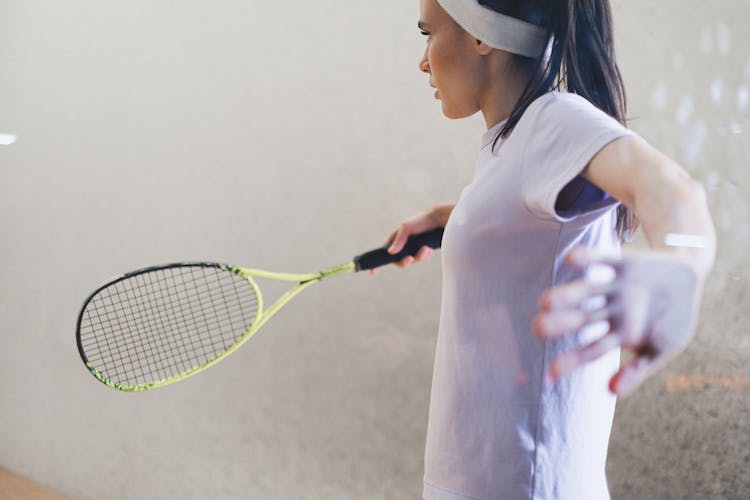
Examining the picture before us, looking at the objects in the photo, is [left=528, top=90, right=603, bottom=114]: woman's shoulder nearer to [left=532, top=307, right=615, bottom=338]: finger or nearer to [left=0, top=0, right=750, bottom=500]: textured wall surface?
[left=532, top=307, right=615, bottom=338]: finger

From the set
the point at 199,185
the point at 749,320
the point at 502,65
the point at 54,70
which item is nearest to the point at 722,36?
the point at 749,320

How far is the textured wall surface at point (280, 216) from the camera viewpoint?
1.45m

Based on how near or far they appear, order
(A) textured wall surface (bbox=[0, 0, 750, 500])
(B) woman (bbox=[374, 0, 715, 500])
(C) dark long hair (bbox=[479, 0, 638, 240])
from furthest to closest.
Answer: (A) textured wall surface (bbox=[0, 0, 750, 500]) → (C) dark long hair (bbox=[479, 0, 638, 240]) → (B) woman (bbox=[374, 0, 715, 500])

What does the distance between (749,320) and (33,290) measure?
1.87 meters

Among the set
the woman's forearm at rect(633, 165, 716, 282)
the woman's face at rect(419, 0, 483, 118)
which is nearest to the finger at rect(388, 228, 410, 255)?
the woman's face at rect(419, 0, 483, 118)

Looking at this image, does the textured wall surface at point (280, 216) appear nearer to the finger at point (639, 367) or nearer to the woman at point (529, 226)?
the woman at point (529, 226)

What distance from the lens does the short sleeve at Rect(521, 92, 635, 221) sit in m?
0.49

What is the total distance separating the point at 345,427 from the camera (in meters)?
1.71

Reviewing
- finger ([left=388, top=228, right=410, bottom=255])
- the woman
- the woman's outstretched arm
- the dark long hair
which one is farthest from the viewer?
finger ([left=388, top=228, right=410, bottom=255])

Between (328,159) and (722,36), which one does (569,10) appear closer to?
(722,36)

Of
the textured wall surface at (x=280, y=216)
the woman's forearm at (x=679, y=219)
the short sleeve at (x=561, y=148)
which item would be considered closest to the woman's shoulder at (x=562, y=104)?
the short sleeve at (x=561, y=148)

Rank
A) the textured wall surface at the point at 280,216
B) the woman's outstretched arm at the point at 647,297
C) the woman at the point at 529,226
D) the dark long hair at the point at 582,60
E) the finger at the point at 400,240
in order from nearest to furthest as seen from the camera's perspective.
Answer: the woman's outstretched arm at the point at 647,297, the woman at the point at 529,226, the dark long hair at the point at 582,60, the finger at the point at 400,240, the textured wall surface at the point at 280,216

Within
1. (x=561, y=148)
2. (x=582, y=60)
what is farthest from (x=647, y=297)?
(x=582, y=60)

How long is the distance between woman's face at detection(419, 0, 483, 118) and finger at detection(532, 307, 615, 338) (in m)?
0.42
